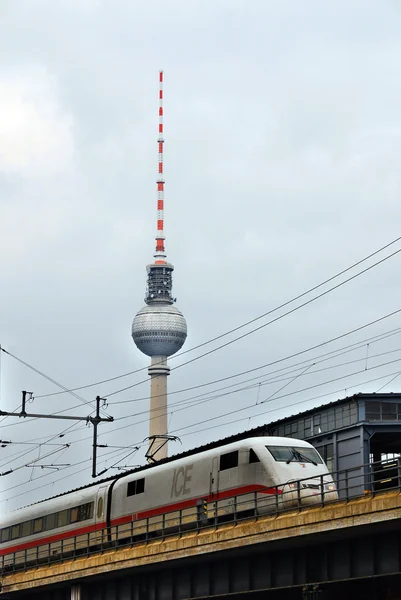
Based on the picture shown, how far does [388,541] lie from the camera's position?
31.0 metres

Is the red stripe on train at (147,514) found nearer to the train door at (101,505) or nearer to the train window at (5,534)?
the train door at (101,505)

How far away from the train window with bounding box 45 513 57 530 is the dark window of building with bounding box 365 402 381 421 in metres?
20.7

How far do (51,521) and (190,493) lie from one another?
50.5 ft

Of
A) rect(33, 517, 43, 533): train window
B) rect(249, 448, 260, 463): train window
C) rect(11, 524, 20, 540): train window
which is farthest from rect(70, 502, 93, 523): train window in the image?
rect(249, 448, 260, 463): train window

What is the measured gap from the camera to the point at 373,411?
65750mm

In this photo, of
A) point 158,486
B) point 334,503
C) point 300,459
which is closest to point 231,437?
point 158,486

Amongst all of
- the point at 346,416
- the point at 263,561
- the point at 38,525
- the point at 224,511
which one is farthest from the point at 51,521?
the point at 263,561

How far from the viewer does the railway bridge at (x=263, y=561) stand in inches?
1211

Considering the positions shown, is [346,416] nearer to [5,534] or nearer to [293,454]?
[5,534]

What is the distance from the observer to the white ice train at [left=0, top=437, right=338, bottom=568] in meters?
39.4

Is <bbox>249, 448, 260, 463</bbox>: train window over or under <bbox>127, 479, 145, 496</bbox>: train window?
under

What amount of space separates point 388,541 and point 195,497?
13586mm

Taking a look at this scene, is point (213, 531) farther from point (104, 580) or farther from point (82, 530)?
point (82, 530)

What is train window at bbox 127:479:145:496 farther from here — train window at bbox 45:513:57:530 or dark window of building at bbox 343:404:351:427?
dark window of building at bbox 343:404:351:427
